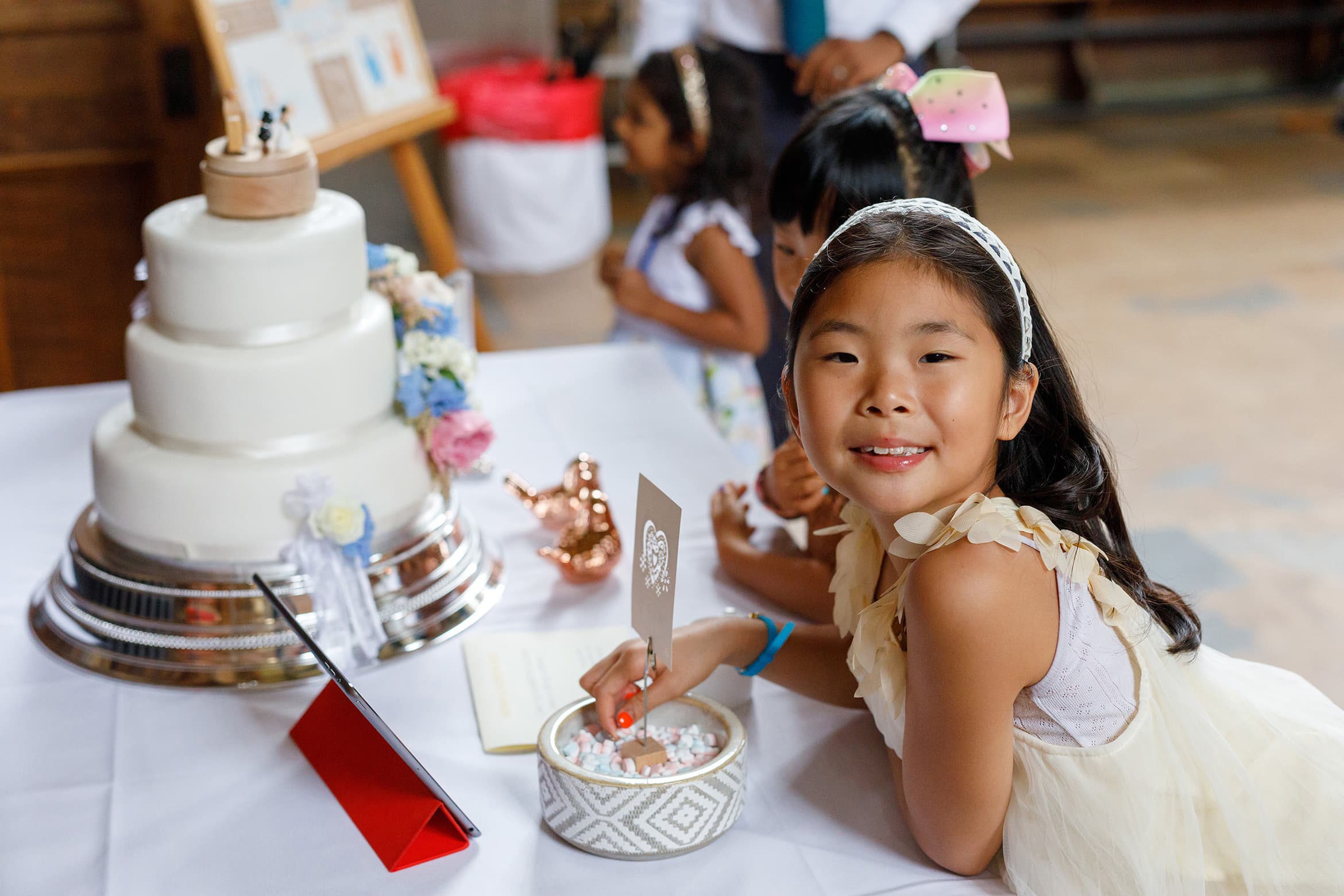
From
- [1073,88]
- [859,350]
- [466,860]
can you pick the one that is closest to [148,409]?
[466,860]

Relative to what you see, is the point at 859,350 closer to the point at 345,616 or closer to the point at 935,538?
the point at 935,538

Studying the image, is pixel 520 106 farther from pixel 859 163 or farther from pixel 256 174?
pixel 256 174

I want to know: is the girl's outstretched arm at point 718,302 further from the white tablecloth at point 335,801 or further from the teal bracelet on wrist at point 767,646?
the teal bracelet on wrist at point 767,646

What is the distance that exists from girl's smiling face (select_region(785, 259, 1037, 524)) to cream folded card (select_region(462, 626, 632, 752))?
425 millimetres

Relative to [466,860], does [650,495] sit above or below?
above

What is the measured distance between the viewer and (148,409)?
53.8 inches

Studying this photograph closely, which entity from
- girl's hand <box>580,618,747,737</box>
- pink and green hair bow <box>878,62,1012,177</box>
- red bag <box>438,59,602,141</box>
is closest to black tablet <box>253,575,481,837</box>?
girl's hand <box>580,618,747,737</box>

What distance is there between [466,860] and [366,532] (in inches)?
16.7

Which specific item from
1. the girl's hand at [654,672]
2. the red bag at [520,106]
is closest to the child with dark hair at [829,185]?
Answer: the girl's hand at [654,672]

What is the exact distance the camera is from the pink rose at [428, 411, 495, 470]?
1.44 meters

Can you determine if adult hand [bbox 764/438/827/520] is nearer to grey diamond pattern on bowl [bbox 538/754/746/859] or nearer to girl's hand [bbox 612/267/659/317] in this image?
grey diamond pattern on bowl [bbox 538/754/746/859]

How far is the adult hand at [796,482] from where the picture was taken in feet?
5.04

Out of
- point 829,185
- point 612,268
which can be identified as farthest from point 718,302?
point 829,185

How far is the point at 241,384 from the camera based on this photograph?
131cm
